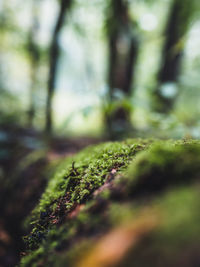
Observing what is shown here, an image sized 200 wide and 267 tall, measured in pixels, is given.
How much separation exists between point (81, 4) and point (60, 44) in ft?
10.4

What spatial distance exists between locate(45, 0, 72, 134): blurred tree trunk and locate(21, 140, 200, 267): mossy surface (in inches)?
183

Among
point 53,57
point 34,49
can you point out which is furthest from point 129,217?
point 34,49

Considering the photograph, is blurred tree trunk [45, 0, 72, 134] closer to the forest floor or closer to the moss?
the forest floor

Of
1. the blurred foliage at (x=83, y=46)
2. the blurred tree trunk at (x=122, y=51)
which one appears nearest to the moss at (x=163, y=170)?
the blurred foliage at (x=83, y=46)

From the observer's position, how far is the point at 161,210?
68cm

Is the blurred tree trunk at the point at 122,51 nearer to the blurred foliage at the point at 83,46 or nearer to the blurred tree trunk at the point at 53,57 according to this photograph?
the blurred foliage at the point at 83,46

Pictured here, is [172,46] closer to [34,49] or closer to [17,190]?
[34,49]

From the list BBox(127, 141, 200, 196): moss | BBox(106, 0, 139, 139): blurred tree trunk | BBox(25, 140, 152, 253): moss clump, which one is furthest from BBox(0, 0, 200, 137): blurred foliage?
BBox(127, 141, 200, 196): moss

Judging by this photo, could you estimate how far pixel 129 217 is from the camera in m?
0.74

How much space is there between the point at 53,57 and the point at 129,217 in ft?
20.4

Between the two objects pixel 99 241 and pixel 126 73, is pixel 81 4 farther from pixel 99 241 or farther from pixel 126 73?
pixel 99 241

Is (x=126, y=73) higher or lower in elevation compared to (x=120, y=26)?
lower

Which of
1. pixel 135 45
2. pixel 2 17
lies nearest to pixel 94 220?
pixel 135 45

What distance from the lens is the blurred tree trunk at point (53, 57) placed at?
5727mm
